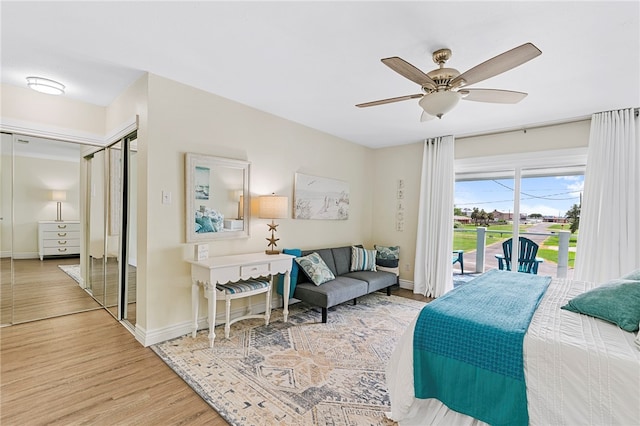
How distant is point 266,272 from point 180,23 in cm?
227

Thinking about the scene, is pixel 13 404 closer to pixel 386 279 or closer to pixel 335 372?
pixel 335 372

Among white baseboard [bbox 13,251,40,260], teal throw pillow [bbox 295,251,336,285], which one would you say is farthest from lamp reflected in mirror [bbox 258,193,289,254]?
white baseboard [bbox 13,251,40,260]

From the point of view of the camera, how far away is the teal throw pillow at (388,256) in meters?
4.78

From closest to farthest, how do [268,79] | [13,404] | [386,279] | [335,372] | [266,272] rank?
[13,404], [335,372], [268,79], [266,272], [386,279]

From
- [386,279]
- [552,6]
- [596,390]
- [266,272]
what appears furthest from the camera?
[386,279]

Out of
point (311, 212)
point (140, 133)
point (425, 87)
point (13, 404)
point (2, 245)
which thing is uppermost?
point (425, 87)

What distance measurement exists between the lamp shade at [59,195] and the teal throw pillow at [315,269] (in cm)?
415

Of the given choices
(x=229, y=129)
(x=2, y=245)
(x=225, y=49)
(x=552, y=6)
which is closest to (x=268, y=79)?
(x=225, y=49)

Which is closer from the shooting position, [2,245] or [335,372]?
[335,372]

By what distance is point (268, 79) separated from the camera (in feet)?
9.16

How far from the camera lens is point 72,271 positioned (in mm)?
4898

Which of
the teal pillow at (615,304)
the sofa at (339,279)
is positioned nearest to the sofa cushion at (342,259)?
the sofa at (339,279)

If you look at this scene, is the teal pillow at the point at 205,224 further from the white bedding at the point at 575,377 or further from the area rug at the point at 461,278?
the area rug at the point at 461,278

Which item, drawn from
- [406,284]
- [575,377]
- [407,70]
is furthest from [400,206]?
[575,377]
